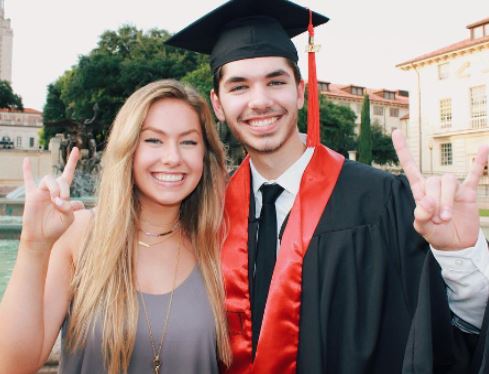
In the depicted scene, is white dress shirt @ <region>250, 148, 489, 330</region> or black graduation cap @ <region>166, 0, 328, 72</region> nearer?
white dress shirt @ <region>250, 148, 489, 330</region>

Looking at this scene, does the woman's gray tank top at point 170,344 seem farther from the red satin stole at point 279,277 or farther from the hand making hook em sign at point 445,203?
the hand making hook em sign at point 445,203

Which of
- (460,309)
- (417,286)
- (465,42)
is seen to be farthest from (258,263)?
(465,42)

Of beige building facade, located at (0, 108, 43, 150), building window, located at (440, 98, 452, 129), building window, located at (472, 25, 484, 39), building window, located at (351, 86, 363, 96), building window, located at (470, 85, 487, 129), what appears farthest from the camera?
beige building facade, located at (0, 108, 43, 150)

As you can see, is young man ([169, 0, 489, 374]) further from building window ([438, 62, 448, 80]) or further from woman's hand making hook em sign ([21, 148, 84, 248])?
building window ([438, 62, 448, 80])

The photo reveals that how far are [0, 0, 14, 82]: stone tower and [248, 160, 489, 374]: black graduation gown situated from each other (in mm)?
107113

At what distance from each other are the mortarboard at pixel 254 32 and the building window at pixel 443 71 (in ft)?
112

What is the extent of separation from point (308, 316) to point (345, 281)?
21 centimetres

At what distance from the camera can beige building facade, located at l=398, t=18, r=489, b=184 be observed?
104 ft

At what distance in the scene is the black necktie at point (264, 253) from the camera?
218 centimetres

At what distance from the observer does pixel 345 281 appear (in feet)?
6.73

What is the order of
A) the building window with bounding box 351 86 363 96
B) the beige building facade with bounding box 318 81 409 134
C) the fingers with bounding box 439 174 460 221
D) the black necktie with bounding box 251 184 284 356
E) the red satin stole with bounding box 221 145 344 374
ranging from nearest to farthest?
the fingers with bounding box 439 174 460 221 < the red satin stole with bounding box 221 145 344 374 < the black necktie with bounding box 251 184 284 356 < the beige building facade with bounding box 318 81 409 134 < the building window with bounding box 351 86 363 96

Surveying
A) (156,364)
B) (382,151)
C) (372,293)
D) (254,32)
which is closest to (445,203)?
(372,293)

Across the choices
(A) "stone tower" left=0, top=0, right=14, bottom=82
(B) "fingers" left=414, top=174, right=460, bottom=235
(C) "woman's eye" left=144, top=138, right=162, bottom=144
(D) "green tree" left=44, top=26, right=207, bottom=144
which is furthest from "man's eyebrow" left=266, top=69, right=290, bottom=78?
(A) "stone tower" left=0, top=0, right=14, bottom=82

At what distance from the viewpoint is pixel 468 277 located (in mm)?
1776
